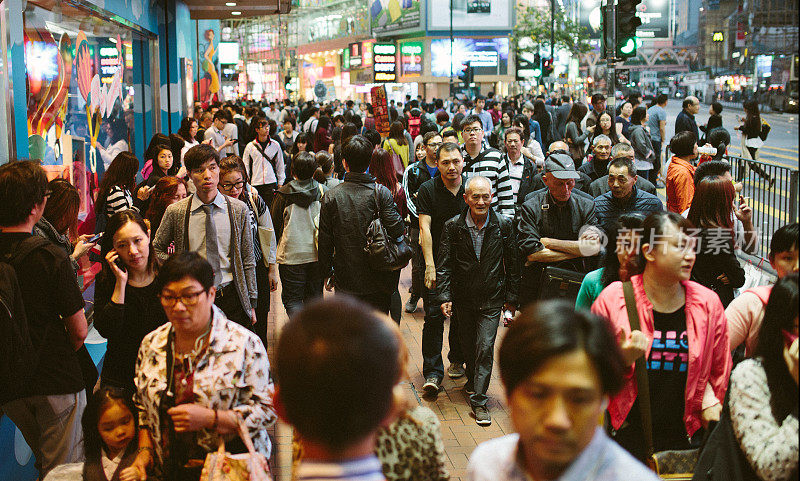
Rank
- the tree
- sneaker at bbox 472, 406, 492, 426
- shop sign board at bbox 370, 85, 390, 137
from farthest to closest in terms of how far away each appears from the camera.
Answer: the tree < shop sign board at bbox 370, 85, 390, 137 < sneaker at bbox 472, 406, 492, 426

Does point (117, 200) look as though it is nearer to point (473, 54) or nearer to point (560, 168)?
point (560, 168)

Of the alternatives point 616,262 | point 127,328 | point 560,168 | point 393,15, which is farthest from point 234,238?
point 393,15

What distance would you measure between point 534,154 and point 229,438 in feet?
29.1

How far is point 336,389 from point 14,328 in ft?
8.18

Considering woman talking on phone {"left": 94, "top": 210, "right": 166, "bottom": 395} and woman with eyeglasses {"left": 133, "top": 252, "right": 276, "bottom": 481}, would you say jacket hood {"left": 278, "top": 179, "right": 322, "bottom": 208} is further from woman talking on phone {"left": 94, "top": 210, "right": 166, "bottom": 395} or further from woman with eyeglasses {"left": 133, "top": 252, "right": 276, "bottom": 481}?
woman with eyeglasses {"left": 133, "top": 252, "right": 276, "bottom": 481}

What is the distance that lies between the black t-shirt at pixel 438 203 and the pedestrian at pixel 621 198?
1154 millimetres

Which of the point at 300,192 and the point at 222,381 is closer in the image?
the point at 222,381

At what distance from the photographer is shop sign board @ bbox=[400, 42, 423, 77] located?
55312mm

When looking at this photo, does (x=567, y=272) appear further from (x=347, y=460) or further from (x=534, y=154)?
(x=534, y=154)

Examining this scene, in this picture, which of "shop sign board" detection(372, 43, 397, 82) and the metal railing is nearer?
the metal railing

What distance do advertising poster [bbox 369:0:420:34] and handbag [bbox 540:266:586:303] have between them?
5320 cm

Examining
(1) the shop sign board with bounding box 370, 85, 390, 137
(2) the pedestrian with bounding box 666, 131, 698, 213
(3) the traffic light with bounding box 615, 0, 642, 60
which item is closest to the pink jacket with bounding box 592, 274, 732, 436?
(2) the pedestrian with bounding box 666, 131, 698, 213

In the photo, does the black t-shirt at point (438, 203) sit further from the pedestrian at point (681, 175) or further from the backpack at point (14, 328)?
the backpack at point (14, 328)

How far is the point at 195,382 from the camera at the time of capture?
10.9 ft
